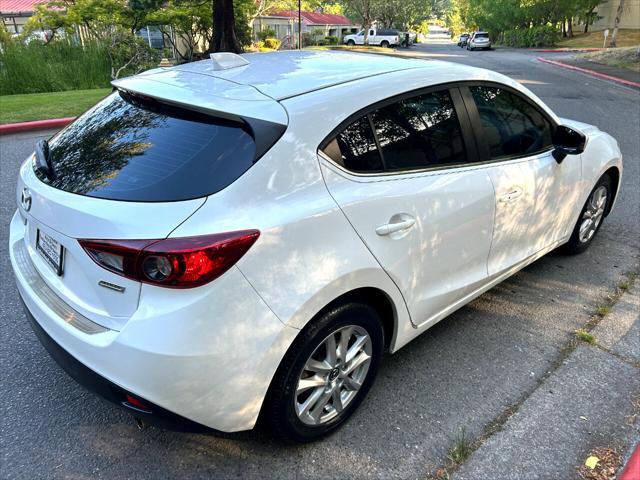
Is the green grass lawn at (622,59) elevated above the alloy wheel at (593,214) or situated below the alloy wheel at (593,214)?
below

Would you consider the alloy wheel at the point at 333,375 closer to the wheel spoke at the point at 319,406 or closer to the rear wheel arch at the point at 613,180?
the wheel spoke at the point at 319,406

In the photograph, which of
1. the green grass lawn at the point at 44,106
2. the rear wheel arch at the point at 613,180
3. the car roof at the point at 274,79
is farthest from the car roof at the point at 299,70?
the green grass lawn at the point at 44,106

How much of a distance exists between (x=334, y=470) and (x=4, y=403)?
5.79 ft

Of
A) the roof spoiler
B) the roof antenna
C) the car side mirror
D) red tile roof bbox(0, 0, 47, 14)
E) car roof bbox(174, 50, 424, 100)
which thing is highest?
red tile roof bbox(0, 0, 47, 14)

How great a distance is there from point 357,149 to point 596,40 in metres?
50.3

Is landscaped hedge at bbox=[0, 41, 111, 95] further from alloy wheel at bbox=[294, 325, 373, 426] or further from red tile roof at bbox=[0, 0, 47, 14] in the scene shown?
red tile roof at bbox=[0, 0, 47, 14]

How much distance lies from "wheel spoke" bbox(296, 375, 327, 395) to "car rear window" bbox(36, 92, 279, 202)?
942mm

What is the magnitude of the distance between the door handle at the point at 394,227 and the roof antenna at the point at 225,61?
1.28m

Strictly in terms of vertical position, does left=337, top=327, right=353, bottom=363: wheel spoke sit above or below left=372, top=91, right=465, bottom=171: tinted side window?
below

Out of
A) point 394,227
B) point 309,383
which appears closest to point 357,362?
point 309,383

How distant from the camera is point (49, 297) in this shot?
2.25 meters

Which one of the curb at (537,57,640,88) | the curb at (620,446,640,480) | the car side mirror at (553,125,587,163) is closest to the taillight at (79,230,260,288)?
the curb at (620,446,640,480)

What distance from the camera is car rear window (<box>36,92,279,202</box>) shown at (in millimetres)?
2012

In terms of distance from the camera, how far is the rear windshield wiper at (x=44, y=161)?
94.0 inches
